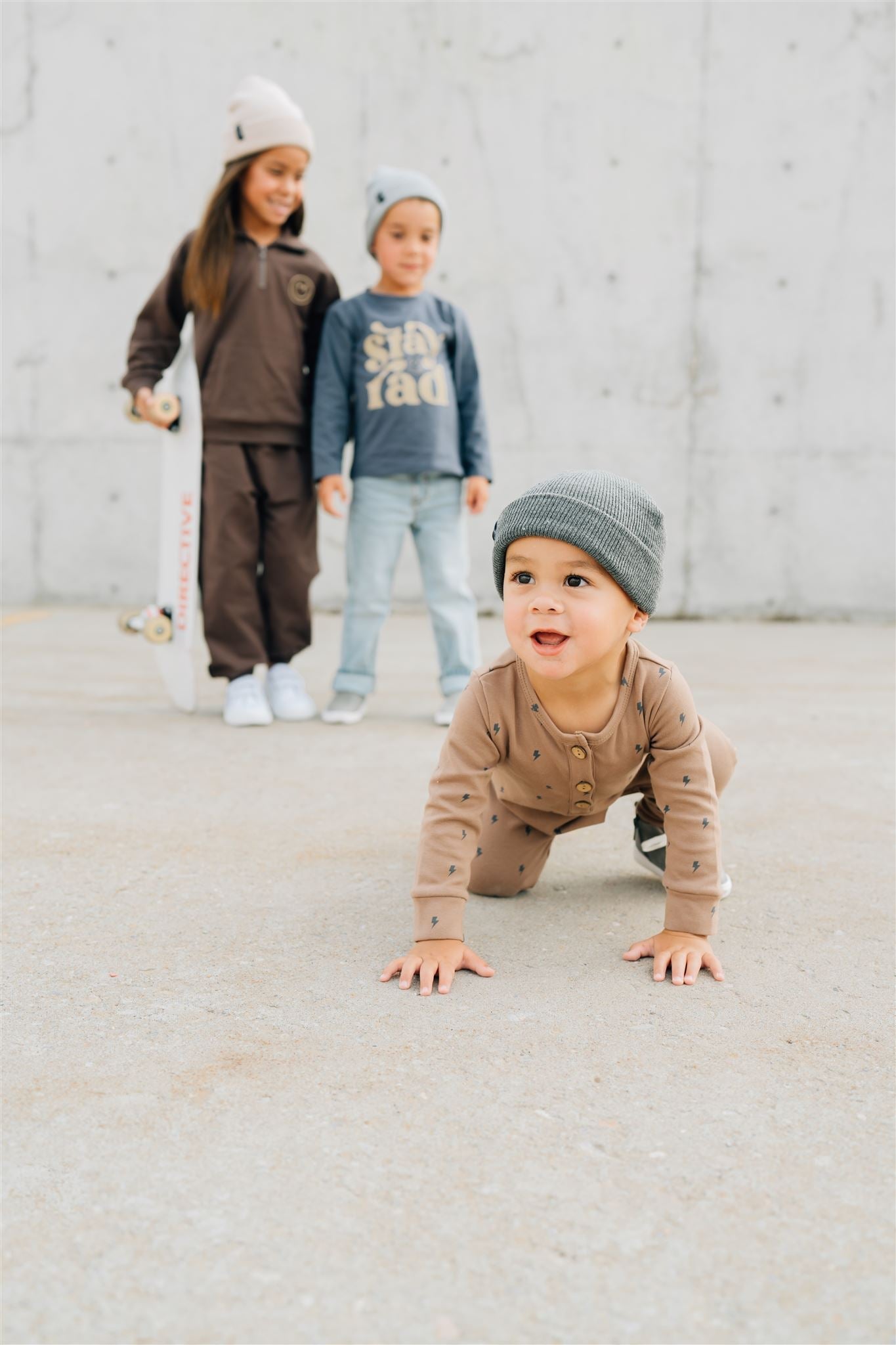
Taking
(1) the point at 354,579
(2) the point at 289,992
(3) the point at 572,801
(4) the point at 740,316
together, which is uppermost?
(4) the point at 740,316

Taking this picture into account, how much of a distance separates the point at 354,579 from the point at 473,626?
355 mm

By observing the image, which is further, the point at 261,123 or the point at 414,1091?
the point at 261,123

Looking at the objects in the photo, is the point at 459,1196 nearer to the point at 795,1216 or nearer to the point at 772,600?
the point at 795,1216

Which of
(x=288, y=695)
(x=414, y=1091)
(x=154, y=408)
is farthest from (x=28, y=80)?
(x=414, y=1091)

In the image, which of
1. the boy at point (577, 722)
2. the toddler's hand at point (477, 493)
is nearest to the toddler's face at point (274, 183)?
the toddler's hand at point (477, 493)

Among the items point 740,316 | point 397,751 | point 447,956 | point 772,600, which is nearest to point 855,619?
point 772,600

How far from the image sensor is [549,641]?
5.17 ft

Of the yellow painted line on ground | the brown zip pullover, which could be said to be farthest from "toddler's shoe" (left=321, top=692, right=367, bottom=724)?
the yellow painted line on ground

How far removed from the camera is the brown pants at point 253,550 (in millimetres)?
3293

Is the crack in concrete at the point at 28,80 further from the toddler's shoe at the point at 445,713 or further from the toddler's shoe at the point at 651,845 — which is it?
the toddler's shoe at the point at 651,845

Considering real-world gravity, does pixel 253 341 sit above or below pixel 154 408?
above

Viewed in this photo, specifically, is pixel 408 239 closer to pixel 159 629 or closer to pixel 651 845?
pixel 159 629

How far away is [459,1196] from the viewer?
1.09 m

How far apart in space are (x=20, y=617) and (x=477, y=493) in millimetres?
2668
